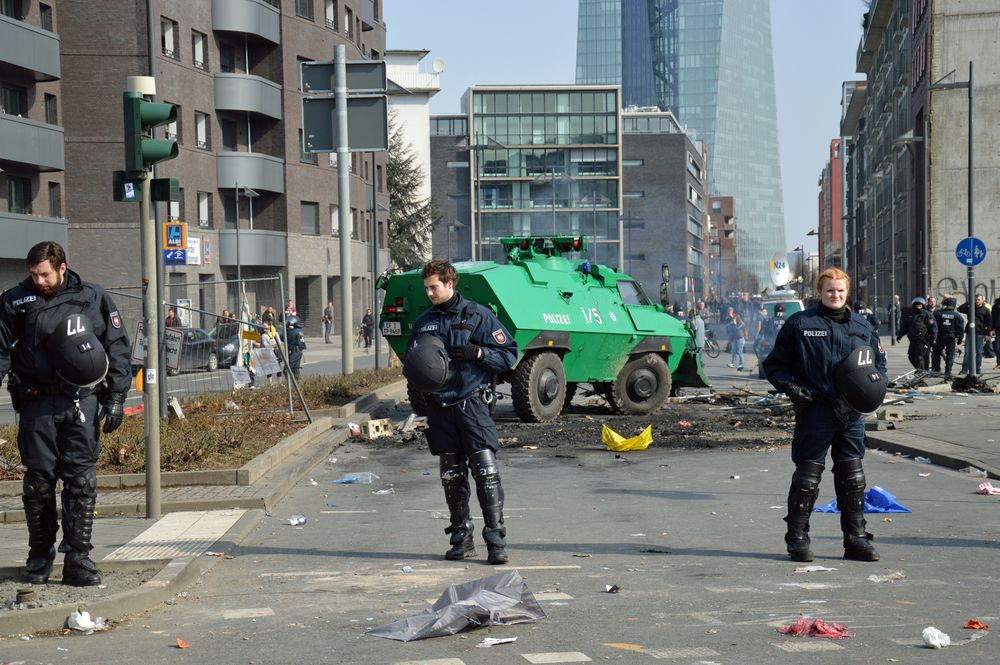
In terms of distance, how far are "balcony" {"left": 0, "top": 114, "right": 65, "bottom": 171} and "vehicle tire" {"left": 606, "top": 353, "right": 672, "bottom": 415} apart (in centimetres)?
2390

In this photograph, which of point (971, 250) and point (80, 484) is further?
point (971, 250)

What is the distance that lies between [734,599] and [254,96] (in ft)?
155

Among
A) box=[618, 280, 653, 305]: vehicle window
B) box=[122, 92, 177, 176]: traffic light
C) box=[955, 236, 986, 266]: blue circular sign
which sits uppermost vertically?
box=[122, 92, 177, 176]: traffic light

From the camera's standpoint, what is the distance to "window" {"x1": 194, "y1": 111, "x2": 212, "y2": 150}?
162 ft

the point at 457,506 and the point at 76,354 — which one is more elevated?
the point at 76,354

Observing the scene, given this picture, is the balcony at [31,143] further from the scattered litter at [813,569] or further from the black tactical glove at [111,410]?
the scattered litter at [813,569]

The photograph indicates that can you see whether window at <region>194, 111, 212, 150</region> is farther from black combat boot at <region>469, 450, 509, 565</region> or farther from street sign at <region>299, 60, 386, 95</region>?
black combat boot at <region>469, 450, 509, 565</region>

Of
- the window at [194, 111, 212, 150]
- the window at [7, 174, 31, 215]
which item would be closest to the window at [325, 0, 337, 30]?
the window at [194, 111, 212, 150]

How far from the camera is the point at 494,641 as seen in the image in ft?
18.9

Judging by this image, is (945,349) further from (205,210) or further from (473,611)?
(205,210)

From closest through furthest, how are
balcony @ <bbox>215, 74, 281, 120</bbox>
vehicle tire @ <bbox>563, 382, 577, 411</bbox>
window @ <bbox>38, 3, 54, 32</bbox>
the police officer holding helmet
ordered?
the police officer holding helmet < vehicle tire @ <bbox>563, 382, 577, 411</bbox> < window @ <bbox>38, 3, 54, 32</bbox> < balcony @ <bbox>215, 74, 281, 120</bbox>

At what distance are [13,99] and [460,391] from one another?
35.7 meters

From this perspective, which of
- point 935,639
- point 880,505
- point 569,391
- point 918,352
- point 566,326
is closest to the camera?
point 935,639

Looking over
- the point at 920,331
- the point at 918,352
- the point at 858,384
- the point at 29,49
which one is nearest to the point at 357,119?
the point at 920,331
